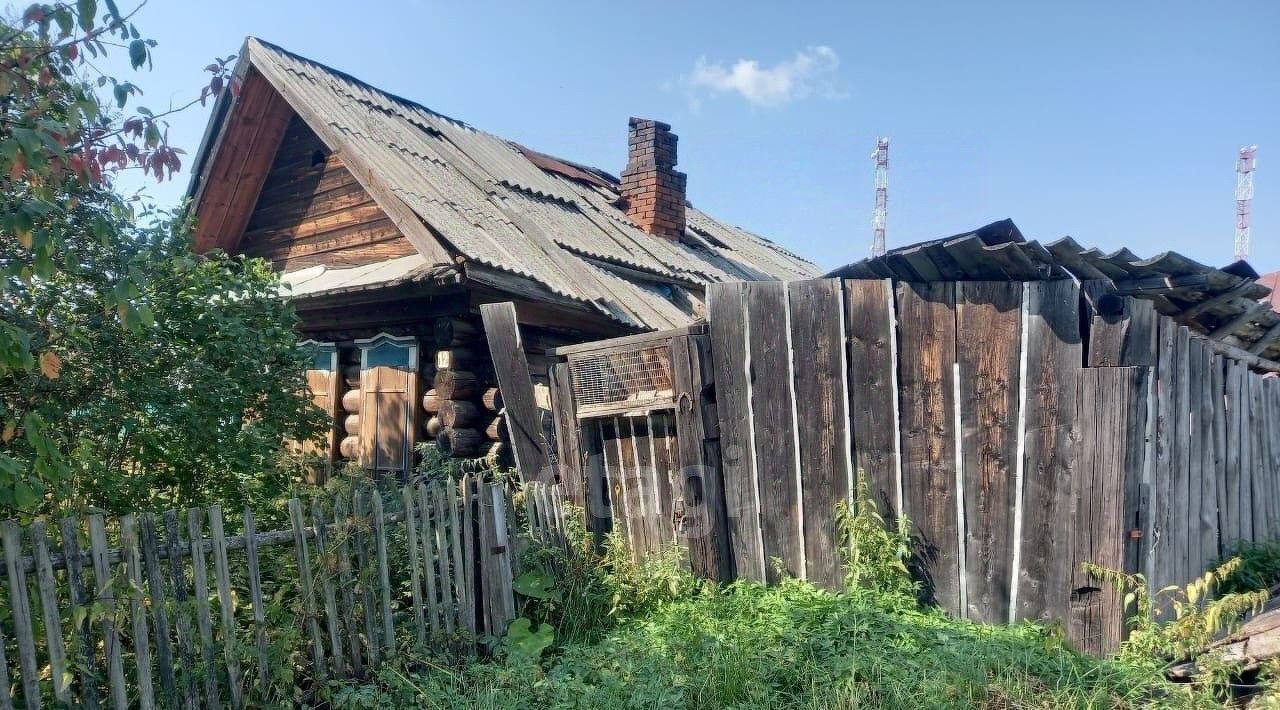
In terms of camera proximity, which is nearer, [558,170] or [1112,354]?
[1112,354]

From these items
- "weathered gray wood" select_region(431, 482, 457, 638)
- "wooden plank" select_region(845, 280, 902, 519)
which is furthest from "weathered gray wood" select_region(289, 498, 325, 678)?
"wooden plank" select_region(845, 280, 902, 519)

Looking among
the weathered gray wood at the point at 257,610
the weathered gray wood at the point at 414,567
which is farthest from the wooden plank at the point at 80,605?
the weathered gray wood at the point at 414,567

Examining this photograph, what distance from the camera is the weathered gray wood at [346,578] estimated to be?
4.49 metres

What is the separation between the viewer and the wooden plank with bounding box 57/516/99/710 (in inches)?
136

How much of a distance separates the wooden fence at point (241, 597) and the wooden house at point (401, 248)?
2550mm

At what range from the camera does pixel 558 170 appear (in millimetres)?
12984

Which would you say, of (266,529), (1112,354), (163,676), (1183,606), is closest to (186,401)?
(266,529)

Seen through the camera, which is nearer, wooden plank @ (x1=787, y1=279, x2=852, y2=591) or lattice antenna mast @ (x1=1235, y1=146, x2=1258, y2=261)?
wooden plank @ (x1=787, y1=279, x2=852, y2=591)

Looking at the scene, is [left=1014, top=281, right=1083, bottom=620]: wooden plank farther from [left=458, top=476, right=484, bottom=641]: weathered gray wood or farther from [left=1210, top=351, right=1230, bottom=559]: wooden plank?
[left=458, top=476, right=484, bottom=641]: weathered gray wood

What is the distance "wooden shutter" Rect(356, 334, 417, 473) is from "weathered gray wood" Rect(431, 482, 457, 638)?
314 cm

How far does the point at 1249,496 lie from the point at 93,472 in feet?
24.9

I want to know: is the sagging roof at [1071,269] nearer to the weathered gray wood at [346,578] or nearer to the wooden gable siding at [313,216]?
the weathered gray wood at [346,578]

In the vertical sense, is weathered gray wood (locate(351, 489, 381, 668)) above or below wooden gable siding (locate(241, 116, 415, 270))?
below

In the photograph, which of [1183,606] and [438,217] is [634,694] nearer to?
[1183,606]
